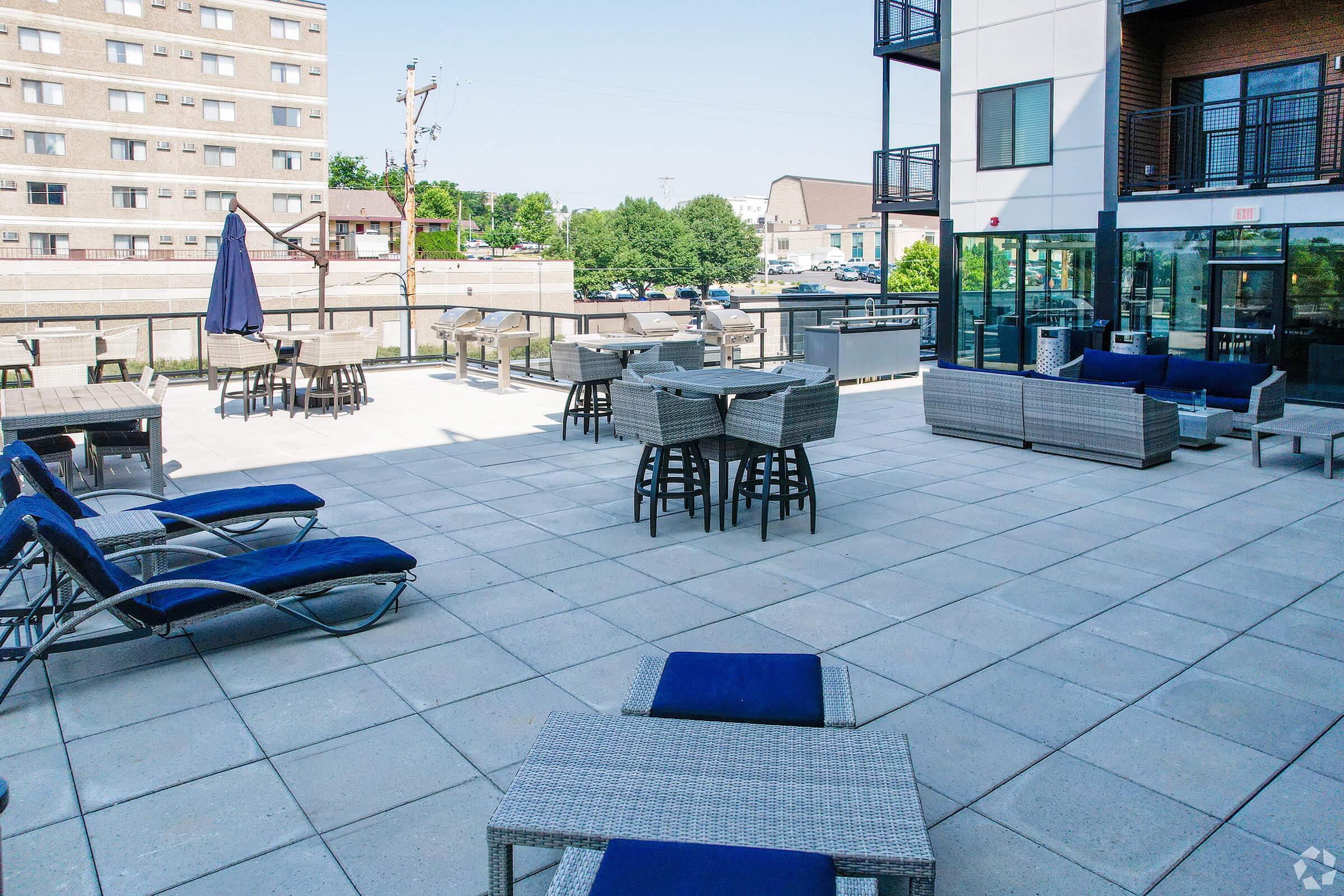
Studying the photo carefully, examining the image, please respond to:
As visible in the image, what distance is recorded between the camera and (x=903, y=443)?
31.3ft

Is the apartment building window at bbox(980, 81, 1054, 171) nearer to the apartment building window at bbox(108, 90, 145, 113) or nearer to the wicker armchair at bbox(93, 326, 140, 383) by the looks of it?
the wicker armchair at bbox(93, 326, 140, 383)

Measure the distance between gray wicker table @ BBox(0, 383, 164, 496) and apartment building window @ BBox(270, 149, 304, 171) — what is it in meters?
55.7

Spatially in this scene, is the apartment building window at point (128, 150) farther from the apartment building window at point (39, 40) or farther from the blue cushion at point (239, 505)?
the blue cushion at point (239, 505)

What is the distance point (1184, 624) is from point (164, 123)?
60.3 m

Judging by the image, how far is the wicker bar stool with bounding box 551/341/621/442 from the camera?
31.8ft

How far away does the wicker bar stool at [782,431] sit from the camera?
6.25 meters

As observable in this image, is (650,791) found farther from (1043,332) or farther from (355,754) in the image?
(1043,332)

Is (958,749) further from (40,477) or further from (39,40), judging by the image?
A: (39,40)

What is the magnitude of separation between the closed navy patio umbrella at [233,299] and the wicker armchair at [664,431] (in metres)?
5.75

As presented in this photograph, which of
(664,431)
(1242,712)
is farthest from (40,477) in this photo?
(1242,712)

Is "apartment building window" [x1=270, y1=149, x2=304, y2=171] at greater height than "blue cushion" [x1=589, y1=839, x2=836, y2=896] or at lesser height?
greater

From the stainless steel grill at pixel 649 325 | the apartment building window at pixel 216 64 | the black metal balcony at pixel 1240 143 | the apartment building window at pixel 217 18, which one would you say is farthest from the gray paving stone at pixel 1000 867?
the apartment building window at pixel 217 18

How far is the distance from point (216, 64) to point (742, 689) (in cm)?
6242

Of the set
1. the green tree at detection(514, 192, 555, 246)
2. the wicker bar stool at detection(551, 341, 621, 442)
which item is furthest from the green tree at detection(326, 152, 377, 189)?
the wicker bar stool at detection(551, 341, 621, 442)
